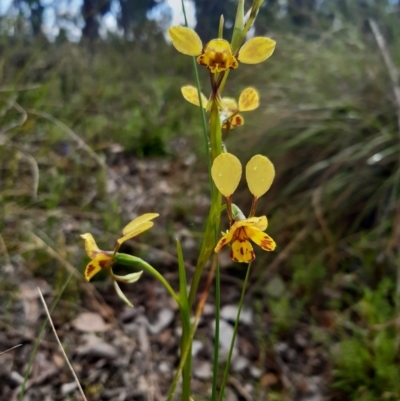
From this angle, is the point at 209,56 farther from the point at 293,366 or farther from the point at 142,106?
the point at 142,106

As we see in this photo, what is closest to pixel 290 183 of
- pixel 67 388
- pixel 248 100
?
pixel 67 388

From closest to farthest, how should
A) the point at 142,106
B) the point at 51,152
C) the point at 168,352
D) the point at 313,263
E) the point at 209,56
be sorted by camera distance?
the point at 209,56 < the point at 168,352 < the point at 313,263 < the point at 51,152 < the point at 142,106

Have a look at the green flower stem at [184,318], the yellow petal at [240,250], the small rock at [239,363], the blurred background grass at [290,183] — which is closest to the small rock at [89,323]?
the blurred background grass at [290,183]

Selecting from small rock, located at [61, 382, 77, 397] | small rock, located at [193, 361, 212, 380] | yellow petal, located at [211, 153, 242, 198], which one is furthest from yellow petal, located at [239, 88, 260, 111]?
small rock, located at [193, 361, 212, 380]

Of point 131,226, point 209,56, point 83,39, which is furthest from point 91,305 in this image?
point 83,39

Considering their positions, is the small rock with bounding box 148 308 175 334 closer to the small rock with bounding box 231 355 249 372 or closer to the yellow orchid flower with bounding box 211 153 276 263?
the small rock with bounding box 231 355 249 372

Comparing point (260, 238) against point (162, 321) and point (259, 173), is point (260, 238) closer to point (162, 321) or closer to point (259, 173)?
point (259, 173)
